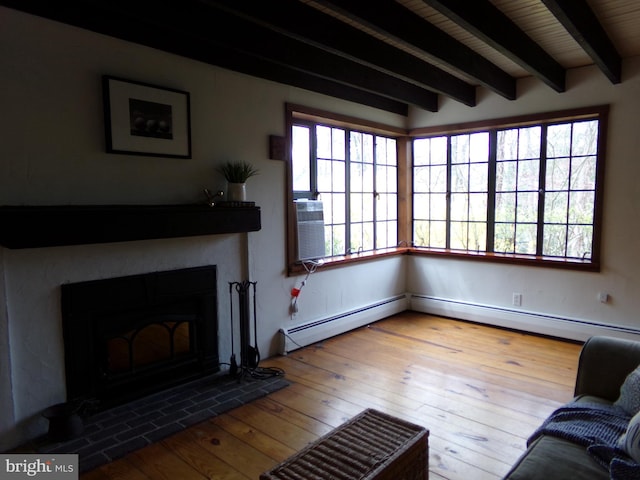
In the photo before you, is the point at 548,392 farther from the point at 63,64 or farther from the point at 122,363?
the point at 63,64

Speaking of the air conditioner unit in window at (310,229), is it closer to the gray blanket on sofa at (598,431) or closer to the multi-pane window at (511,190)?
the multi-pane window at (511,190)

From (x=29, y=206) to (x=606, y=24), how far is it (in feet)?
12.3

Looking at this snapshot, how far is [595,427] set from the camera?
5.28 feet

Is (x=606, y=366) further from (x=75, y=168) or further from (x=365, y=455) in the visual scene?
(x=75, y=168)

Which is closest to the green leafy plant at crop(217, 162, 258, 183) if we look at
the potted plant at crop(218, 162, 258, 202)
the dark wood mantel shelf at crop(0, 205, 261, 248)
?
the potted plant at crop(218, 162, 258, 202)

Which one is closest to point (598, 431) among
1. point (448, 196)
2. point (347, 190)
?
point (347, 190)

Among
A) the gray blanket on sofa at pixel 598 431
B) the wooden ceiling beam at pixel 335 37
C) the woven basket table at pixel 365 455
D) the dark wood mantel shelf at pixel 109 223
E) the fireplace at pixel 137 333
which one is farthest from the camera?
the fireplace at pixel 137 333

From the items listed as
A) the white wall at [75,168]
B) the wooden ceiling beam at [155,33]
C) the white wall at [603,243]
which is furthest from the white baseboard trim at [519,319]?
the wooden ceiling beam at [155,33]

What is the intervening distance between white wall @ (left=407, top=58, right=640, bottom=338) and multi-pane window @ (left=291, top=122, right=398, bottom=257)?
3.03 ft

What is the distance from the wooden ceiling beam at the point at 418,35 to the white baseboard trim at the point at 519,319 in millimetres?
2144

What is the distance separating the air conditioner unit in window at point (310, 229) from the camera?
3797mm

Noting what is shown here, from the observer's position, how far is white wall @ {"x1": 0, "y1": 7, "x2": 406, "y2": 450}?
2.26m

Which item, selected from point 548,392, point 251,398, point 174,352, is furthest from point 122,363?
point 548,392

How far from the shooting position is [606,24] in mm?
2928
